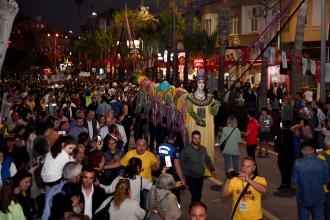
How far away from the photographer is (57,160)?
912 centimetres

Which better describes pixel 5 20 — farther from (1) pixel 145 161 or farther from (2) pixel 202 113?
(2) pixel 202 113

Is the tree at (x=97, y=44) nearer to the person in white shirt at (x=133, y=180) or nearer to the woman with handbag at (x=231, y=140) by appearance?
the woman with handbag at (x=231, y=140)

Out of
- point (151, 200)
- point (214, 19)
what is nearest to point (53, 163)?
point (151, 200)

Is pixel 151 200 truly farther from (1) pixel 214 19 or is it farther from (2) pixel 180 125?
(1) pixel 214 19

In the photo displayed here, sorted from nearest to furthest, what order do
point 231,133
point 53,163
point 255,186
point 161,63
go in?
point 255,186
point 53,163
point 231,133
point 161,63

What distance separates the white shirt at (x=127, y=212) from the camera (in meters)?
7.21

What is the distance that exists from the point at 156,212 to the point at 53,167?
215cm

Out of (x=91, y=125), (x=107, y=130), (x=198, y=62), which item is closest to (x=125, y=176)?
(x=107, y=130)

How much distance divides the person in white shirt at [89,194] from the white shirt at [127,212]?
0.47 meters

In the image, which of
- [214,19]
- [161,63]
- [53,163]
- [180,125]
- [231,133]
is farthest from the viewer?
[161,63]

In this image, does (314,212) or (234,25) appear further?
(234,25)

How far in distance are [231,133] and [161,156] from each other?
3176mm

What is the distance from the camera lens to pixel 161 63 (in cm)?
6131

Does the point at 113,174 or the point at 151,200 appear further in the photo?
the point at 113,174
